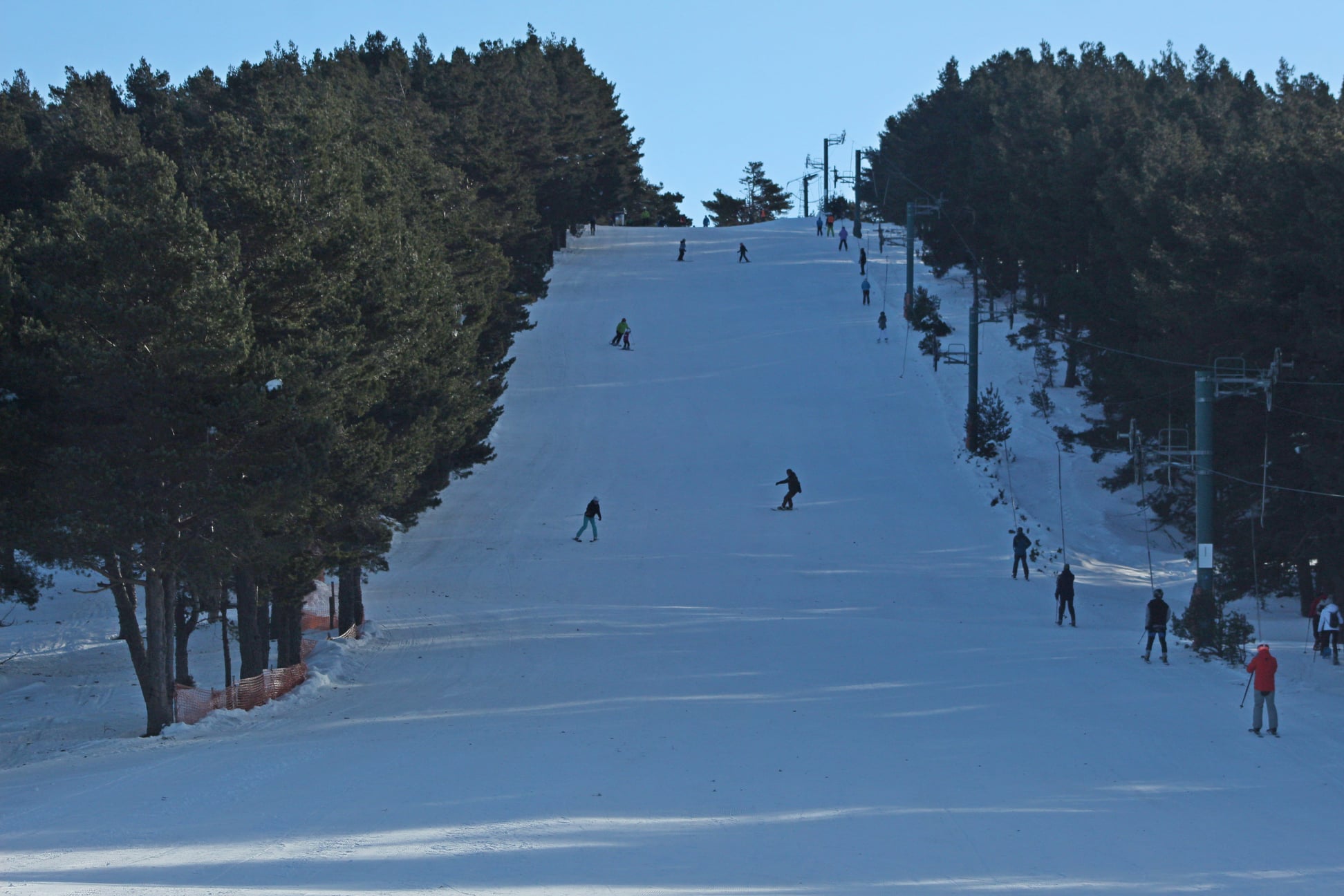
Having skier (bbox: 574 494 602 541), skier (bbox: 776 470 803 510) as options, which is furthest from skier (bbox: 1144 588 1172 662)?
skier (bbox: 574 494 602 541)

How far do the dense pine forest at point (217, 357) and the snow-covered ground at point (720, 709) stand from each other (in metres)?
2.81

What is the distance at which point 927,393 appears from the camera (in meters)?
46.1

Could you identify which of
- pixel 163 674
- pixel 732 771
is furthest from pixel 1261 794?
pixel 163 674

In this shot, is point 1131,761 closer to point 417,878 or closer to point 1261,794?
point 1261,794

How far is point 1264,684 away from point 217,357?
1513cm

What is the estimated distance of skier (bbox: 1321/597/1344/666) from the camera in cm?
2278

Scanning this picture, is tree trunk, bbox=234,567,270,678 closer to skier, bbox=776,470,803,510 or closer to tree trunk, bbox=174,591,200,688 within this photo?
tree trunk, bbox=174,591,200,688

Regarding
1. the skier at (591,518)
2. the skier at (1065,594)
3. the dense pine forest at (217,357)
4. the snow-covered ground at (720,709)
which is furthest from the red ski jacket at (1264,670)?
the skier at (591,518)

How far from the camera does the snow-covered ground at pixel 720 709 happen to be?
37.1ft

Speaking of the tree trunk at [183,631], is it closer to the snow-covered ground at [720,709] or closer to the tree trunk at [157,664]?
the snow-covered ground at [720,709]

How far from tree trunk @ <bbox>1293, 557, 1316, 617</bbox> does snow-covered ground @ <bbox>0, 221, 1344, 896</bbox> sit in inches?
35.1

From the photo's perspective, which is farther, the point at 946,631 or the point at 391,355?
the point at 946,631

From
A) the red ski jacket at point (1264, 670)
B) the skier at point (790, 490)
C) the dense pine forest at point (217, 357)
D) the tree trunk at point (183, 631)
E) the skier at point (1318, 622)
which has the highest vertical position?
the dense pine forest at point (217, 357)

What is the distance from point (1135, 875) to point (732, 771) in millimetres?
5132
